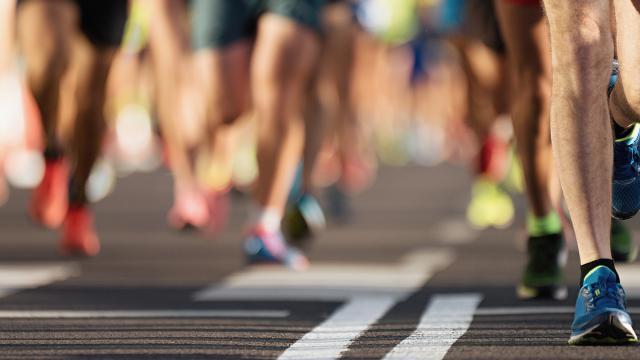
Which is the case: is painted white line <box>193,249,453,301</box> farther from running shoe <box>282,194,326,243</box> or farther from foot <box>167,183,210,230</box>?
foot <box>167,183,210,230</box>

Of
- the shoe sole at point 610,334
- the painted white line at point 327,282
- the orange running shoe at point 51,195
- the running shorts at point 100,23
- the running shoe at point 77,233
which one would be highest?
the running shorts at point 100,23

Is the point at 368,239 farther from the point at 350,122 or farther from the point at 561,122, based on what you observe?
the point at 561,122

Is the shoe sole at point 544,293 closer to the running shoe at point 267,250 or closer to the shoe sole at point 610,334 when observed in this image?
the shoe sole at point 610,334

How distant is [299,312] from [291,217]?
3.82 metres

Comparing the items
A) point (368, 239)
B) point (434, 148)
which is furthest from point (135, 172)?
point (368, 239)

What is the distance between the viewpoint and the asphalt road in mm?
5473

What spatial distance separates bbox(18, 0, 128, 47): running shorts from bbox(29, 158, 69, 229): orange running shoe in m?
1.23

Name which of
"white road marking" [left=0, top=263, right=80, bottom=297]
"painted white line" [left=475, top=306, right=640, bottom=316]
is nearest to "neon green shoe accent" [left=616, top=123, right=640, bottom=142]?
"painted white line" [left=475, top=306, right=640, bottom=316]

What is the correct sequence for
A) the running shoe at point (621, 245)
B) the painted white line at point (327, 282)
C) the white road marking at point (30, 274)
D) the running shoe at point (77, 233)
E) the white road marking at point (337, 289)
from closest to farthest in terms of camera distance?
the white road marking at point (337, 289) → the painted white line at point (327, 282) → the white road marking at point (30, 274) → the running shoe at point (621, 245) → the running shoe at point (77, 233)

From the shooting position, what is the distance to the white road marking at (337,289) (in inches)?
226

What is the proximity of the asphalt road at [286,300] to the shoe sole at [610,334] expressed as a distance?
6cm

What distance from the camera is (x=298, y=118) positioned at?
373 inches

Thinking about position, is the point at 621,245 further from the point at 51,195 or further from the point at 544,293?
the point at 51,195

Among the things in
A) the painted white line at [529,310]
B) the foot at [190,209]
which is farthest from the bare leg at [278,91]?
the painted white line at [529,310]
